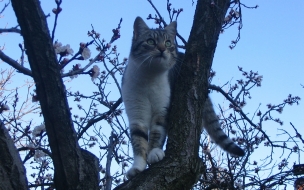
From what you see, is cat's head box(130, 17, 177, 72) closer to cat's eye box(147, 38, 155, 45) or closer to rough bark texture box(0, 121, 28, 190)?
cat's eye box(147, 38, 155, 45)

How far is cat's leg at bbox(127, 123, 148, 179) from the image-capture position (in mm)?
3986

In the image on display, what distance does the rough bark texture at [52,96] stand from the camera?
2.46m

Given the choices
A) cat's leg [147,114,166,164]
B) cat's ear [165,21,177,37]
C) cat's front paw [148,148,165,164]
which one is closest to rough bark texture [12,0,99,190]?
cat's front paw [148,148,165,164]

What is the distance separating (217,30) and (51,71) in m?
1.79

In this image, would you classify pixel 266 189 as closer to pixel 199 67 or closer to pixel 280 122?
pixel 199 67

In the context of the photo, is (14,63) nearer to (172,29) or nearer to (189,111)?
(189,111)

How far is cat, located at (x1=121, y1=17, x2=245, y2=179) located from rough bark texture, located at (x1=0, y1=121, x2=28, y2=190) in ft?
5.65

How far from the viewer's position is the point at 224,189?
3518 mm

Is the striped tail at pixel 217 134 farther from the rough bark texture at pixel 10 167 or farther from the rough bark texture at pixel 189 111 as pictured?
the rough bark texture at pixel 10 167

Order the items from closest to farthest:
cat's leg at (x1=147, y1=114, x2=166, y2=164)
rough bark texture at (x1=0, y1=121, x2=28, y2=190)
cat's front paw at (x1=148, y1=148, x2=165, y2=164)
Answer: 1. rough bark texture at (x1=0, y1=121, x2=28, y2=190)
2. cat's front paw at (x1=148, y1=148, x2=165, y2=164)
3. cat's leg at (x1=147, y1=114, x2=166, y2=164)

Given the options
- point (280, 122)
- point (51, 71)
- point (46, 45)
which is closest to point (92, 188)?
point (51, 71)

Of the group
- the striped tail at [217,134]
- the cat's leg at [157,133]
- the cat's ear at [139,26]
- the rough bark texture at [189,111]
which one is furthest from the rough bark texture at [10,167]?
the cat's ear at [139,26]

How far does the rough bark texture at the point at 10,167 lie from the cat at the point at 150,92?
5.65 ft

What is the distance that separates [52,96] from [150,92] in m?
2.06
